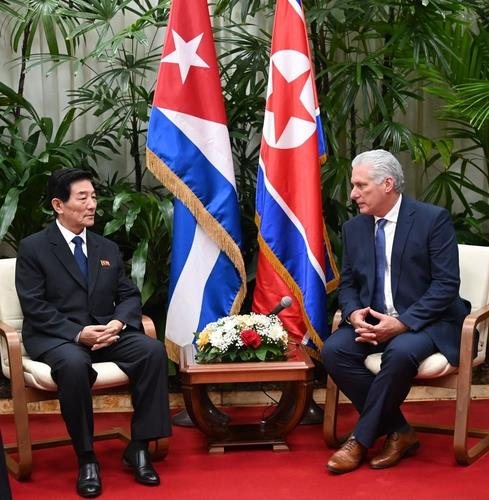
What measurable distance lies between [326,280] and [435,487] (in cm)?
139

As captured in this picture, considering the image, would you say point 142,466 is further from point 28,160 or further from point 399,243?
point 28,160

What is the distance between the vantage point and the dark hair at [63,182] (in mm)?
4426

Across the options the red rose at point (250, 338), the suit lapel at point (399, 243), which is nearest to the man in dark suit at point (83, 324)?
the red rose at point (250, 338)

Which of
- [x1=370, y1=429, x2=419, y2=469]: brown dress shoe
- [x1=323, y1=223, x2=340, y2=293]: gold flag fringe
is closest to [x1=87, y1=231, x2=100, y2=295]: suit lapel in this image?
[x1=323, y1=223, x2=340, y2=293]: gold flag fringe

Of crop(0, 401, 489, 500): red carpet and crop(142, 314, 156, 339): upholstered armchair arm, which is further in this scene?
crop(142, 314, 156, 339): upholstered armchair arm

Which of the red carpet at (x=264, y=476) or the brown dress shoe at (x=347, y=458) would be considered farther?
the brown dress shoe at (x=347, y=458)

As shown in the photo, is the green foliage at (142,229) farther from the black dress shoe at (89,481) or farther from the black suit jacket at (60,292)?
the black dress shoe at (89,481)

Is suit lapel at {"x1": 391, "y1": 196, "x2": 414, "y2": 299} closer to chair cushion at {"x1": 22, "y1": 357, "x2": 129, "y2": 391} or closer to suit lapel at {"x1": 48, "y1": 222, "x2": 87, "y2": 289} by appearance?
chair cushion at {"x1": 22, "y1": 357, "x2": 129, "y2": 391}

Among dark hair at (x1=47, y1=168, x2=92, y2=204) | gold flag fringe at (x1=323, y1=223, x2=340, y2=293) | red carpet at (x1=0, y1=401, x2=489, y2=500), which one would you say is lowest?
red carpet at (x1=0, y1=401, x2=489, y2=500)

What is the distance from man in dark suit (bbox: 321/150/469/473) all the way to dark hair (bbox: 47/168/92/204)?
1.22 meters

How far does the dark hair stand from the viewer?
4426 mm

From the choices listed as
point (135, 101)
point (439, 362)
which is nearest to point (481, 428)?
point (439, 362)

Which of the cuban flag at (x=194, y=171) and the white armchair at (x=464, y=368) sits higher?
the cuban flag at (x=194, y=171)

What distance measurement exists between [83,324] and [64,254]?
0.32 metres
